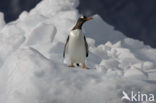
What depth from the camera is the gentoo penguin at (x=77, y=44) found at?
12336 millimetres

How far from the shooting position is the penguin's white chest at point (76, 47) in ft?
40.5

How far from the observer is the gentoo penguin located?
1234 centimetres

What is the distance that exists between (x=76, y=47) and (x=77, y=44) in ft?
0.42

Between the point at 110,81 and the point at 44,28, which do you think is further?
the point at 44,28

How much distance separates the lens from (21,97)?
9.88 meters

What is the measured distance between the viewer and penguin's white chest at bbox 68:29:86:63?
12.3 meters

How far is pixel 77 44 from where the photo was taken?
12.5m

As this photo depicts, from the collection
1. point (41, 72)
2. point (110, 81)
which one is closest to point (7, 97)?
point (41, 72)

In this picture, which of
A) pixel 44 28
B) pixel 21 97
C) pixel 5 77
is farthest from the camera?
pixel 44 28

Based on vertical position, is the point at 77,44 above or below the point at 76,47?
above

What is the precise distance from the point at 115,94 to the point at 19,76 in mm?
2974

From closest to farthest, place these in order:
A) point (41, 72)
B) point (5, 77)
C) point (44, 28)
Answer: point (41, 72) < point (5, 77) < point (44, 28)

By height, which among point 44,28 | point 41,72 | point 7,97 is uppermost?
point 44,28

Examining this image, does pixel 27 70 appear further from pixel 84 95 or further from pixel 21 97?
pixel 84 95
